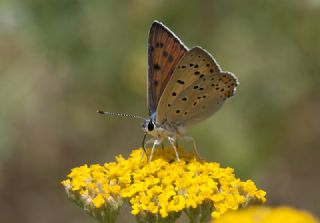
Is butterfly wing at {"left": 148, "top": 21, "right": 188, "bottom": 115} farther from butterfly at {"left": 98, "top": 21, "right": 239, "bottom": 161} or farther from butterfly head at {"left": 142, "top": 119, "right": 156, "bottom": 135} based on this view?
butterfly head at {"left": 142, "top": 119, "right": 156, "bottom": 135}

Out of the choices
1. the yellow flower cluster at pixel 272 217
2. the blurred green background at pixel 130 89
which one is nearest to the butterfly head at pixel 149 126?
the yellow flower cluster at pixel 272 217

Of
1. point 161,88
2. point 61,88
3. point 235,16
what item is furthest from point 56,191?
point 161,88

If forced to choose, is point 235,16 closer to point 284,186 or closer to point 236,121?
point 236,121

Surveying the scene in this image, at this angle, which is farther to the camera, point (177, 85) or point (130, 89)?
point (130, 89)

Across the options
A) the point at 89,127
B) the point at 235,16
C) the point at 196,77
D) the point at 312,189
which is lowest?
the point at 312,189

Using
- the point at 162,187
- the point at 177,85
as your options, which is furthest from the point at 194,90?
the point at 162,187

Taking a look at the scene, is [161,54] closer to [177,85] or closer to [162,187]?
[177,85]
